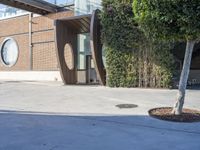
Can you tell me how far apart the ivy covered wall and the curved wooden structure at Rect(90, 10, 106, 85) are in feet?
1.63

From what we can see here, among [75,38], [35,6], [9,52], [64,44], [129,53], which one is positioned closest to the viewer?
[129,53]

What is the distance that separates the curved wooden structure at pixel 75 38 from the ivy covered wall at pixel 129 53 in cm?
54

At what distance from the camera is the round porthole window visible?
29047mm

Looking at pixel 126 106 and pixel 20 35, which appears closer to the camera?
pixel 126 106

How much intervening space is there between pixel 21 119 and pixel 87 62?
48.2ft

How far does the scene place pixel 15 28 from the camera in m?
29.0

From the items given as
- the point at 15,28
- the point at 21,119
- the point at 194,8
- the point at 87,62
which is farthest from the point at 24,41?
the point at 194,8

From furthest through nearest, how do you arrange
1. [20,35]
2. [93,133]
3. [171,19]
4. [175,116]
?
[20,35] → [175,116] → [171,19] → [93,133]

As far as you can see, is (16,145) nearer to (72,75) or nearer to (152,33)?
(152,33)

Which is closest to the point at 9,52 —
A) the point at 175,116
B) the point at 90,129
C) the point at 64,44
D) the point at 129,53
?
the point at 64,44

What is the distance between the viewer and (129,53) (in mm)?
16688

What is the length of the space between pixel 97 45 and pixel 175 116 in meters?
9.81

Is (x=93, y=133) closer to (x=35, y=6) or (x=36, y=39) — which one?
(x=35, y=6)

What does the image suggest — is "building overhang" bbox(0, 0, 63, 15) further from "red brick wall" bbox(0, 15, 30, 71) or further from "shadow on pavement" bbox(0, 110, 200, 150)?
"shadow on pavement" bbox(0, 110, 200, 150)
